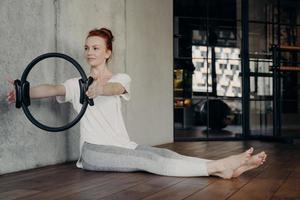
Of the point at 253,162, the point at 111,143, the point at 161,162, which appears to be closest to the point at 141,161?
the point at 161,162

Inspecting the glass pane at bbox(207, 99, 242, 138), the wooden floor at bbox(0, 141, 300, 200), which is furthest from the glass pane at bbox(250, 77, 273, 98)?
the wooden floor at bbox(0, 141, 300, 200)

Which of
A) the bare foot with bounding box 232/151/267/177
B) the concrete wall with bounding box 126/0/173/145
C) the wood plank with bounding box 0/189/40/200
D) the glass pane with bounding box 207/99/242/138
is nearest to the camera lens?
the wood plank with bounding box 0/189/40/200

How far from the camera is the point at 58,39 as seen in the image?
276cm

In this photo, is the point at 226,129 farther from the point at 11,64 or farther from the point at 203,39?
the point at 11,64

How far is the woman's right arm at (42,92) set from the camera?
82.7 inches

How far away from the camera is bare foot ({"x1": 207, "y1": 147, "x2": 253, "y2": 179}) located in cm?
204

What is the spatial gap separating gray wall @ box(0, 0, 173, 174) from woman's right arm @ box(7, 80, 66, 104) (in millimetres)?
259

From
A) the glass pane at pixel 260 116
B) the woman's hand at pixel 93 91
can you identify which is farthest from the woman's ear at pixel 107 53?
the glass pane at pixel 260 116

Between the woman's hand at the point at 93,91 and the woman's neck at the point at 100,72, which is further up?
the woman's neck at the point at 100,72

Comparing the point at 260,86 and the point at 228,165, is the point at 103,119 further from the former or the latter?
the point at 260,86

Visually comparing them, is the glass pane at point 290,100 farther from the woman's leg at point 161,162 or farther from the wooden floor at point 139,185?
the woman's leg at point 161,162

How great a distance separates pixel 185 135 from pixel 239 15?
1.57m

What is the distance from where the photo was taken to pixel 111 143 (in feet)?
7.70

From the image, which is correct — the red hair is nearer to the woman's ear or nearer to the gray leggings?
the woman's ear
